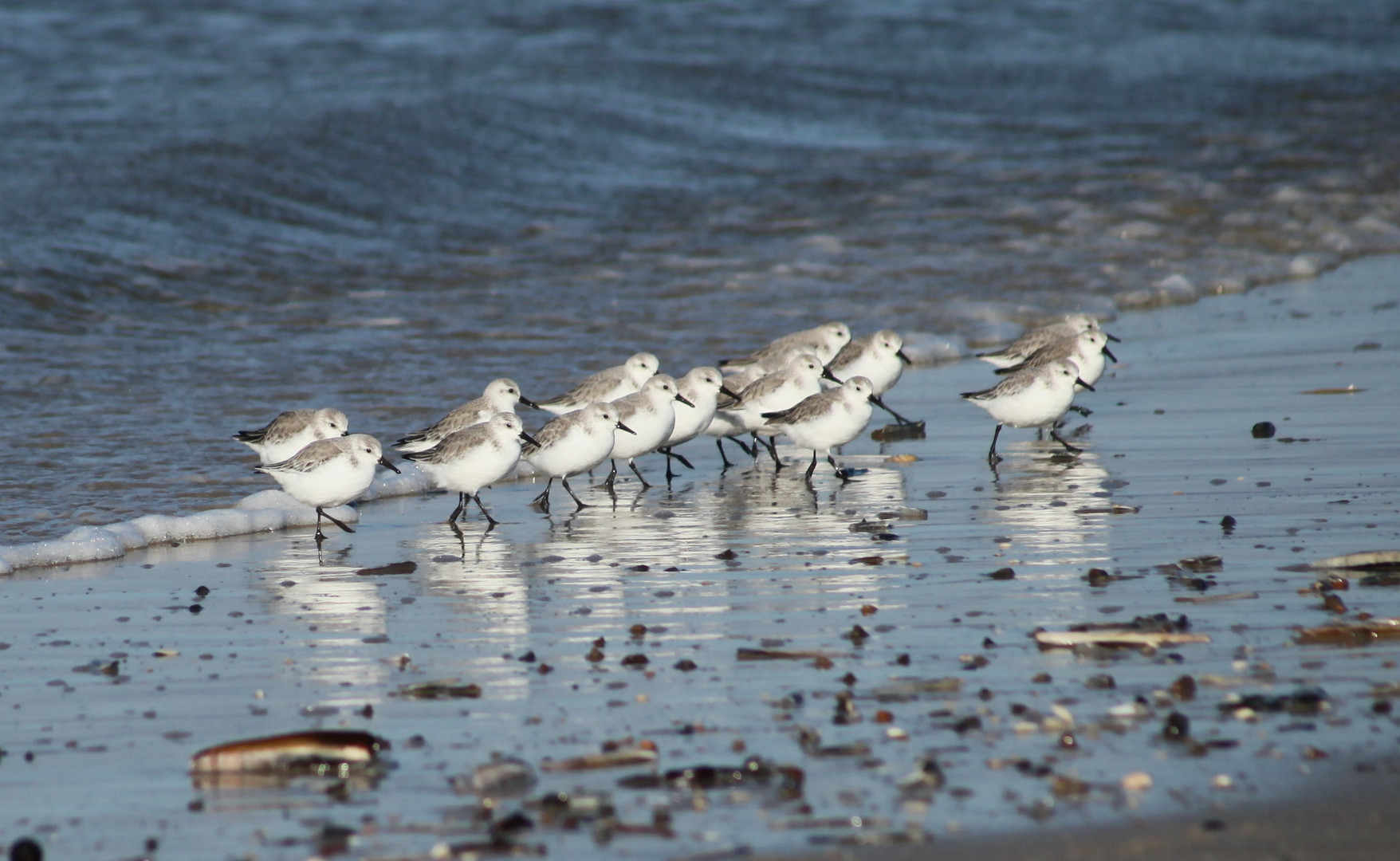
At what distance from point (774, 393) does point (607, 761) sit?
15.7 ft

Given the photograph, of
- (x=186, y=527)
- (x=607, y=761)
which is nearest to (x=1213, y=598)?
(x=607, y=761)

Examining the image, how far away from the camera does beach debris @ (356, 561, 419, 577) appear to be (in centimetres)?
602

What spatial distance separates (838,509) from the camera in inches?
274

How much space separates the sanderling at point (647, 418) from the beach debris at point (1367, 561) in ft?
10.7

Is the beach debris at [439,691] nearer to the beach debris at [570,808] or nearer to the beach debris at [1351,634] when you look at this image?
the beach debris at [570,808]

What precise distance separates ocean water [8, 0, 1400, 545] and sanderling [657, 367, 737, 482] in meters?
1.55

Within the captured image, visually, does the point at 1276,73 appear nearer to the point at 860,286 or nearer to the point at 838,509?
the point at 860,286

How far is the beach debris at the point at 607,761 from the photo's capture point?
371 centimetres

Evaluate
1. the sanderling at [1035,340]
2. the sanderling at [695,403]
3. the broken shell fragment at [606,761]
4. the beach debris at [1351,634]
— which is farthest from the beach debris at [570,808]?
the sanderling at [1035,340]

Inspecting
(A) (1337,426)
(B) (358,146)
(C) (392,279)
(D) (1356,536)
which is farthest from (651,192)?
(D) (1356,536)

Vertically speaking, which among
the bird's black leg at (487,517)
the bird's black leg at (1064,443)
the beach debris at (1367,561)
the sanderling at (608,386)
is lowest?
the beach debris at (1367,561)

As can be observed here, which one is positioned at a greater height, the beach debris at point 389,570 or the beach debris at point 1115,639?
the beach debris at point 389,570

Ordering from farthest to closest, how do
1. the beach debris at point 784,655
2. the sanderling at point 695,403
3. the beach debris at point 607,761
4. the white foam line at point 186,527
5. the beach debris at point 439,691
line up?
the sanderling at point 695,403 → the white foam line at point 186,527 → the beach debris at point 784,655 → the beach debris at point 439,691 → the beach debris at point 607,761

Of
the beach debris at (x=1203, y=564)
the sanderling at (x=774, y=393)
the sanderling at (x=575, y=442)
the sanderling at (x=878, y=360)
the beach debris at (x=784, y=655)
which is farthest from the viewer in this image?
the sanderling at (x=878, y=360)
